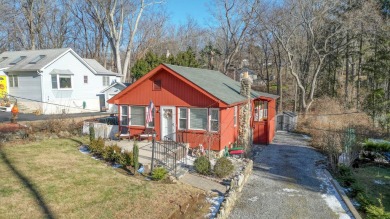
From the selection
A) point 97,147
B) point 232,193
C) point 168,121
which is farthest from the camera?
point 168,121

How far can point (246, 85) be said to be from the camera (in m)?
18.0

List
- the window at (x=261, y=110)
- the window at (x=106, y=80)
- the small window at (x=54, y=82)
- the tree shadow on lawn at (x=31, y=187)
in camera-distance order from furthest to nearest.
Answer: the window at (x=106, y=80) < the small window at (x=54, y=82) < the window at (x=261, y=110) < the tree shadow on lawn at (x=31, y=187)

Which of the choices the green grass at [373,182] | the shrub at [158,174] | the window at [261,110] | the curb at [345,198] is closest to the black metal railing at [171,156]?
the shrub at [158,174]

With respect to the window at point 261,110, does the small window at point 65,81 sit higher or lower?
higher

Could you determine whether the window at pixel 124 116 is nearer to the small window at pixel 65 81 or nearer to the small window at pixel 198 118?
the small window at pixel 198 118

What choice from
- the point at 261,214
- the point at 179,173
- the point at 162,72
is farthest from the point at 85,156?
the point at 261,214

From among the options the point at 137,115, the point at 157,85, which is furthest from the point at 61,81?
the point at 157,85

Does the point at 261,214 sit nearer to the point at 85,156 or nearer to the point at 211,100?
the point at 211,100

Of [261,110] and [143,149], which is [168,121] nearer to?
[143,149]

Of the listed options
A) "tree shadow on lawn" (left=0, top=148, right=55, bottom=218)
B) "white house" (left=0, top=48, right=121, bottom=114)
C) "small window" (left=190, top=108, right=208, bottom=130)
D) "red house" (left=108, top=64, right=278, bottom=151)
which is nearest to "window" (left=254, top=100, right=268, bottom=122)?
"red house" (left=108, top=64, right=278, bottom=151)

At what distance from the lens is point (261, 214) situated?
9.22 metres

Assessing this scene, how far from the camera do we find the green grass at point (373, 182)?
10.7 m

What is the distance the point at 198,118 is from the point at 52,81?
61.1ft

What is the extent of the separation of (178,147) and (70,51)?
21.0 m
